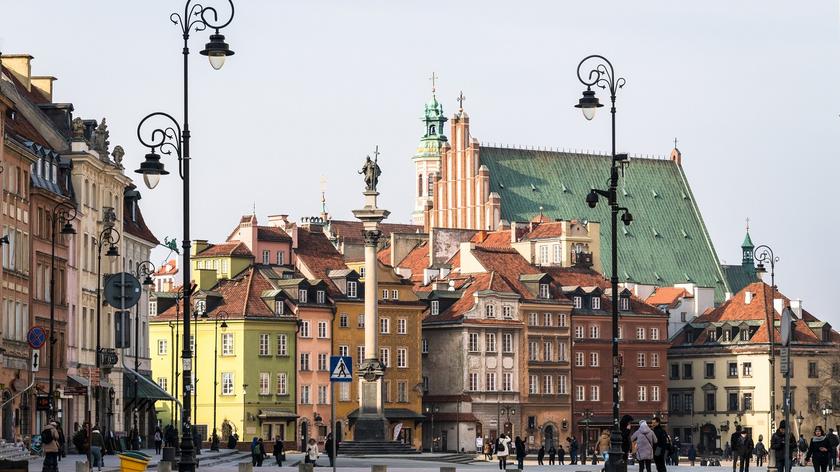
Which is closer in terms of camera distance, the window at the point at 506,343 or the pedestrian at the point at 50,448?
the pedestrian at the point at 50,448

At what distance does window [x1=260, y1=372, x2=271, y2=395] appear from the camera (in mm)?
127775

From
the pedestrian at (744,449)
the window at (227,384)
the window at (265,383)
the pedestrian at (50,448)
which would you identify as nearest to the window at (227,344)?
the window at (227,384)

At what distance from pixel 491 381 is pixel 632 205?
155ft

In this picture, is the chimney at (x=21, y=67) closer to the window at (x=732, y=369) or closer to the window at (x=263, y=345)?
the window at (x=263, y=345)

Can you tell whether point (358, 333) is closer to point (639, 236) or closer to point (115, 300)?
point (639, 236)

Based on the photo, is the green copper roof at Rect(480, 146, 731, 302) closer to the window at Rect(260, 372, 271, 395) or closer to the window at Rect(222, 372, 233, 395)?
the window at Rect(260, 372, 271, 395)

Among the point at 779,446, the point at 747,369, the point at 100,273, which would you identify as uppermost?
the point at 100,273

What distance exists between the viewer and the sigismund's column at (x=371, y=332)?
9981 cm

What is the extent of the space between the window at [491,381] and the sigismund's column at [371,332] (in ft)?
113

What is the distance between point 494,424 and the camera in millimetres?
135625

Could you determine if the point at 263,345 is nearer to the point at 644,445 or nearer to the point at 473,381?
the point at 473,381

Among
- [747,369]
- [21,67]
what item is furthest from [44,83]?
[747,369]

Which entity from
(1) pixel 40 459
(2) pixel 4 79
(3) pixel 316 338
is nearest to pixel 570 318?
(3) pixel 316 338

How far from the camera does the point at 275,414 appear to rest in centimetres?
12681
